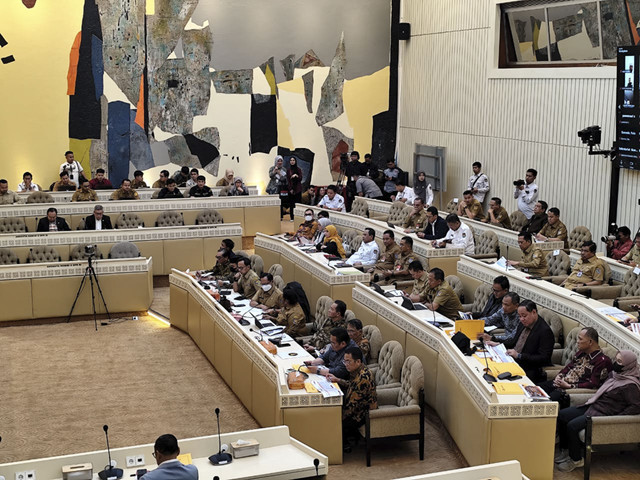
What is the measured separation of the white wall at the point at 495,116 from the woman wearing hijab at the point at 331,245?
4.33m

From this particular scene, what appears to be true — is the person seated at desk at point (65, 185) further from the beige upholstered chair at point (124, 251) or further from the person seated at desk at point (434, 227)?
the person seated at desk at point (434, 227)

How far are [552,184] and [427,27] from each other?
609 cm

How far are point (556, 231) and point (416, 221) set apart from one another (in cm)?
263

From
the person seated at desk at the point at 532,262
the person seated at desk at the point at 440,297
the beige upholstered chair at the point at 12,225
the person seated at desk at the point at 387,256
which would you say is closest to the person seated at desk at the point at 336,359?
the person seated at desk at the point at 440,297

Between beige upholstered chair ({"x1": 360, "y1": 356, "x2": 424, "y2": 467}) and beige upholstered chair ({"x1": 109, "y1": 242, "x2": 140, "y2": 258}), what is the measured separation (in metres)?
6.93

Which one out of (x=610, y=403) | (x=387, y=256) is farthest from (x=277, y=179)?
(x=610, y=403)

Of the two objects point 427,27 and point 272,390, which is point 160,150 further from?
point 272,390

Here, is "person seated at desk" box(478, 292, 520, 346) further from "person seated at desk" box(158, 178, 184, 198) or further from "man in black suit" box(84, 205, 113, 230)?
"person seated at desk" box(158, 178, 184, 198)

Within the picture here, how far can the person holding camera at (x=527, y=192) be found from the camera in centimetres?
1470

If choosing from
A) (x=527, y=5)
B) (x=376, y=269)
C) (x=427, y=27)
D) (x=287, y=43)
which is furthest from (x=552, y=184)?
(x=287, y=43)

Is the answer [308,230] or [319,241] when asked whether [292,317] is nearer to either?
[319,241]

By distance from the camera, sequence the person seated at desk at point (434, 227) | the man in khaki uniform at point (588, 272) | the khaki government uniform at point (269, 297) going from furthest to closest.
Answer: the person seated at desk at point (434, 227)
the khaki government uniform at point (269, 297)
the man in khaki uniform at point (588, 272)

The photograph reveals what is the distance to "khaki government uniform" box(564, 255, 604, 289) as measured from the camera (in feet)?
34.1

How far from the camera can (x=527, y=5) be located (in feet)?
51.1
